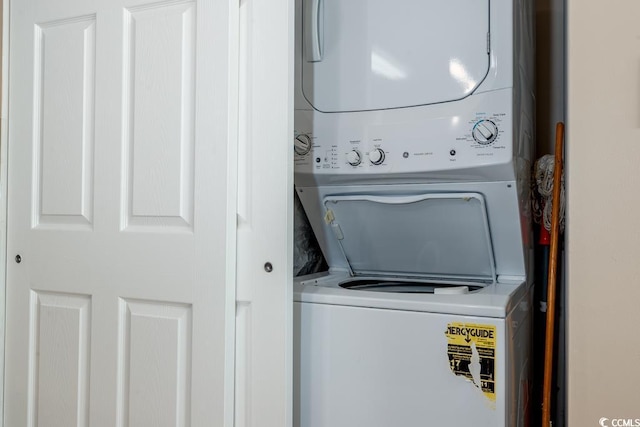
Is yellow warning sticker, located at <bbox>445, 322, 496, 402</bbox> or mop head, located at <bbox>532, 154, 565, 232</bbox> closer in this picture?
yellow warning sticker, located at <bbox>445, 322, 496, 402</bbox>

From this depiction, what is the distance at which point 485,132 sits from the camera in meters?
1.51

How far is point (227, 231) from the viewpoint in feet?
4.77

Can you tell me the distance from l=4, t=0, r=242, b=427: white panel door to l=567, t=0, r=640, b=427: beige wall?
2.87 ft

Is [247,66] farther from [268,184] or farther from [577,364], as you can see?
[577,364]

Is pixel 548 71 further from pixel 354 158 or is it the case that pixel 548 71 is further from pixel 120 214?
pixel 120 214

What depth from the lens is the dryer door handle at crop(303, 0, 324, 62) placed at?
174cm

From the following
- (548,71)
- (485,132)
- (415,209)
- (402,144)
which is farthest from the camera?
(548,71)

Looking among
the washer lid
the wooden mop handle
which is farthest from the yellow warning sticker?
the washer lid

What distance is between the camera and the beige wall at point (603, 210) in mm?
1025

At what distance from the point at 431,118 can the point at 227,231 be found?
2.31 feet

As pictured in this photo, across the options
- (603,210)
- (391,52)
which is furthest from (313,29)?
(603,210)

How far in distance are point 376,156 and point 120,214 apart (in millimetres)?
814

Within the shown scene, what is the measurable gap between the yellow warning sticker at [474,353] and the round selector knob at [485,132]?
1.80 feet

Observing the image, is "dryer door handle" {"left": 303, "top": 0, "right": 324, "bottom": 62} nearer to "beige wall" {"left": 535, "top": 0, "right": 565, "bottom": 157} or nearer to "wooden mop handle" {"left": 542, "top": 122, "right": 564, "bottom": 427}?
"wooden mop handle" {"left": 542, "top": 122, "right": 564, "bottom": 427}
